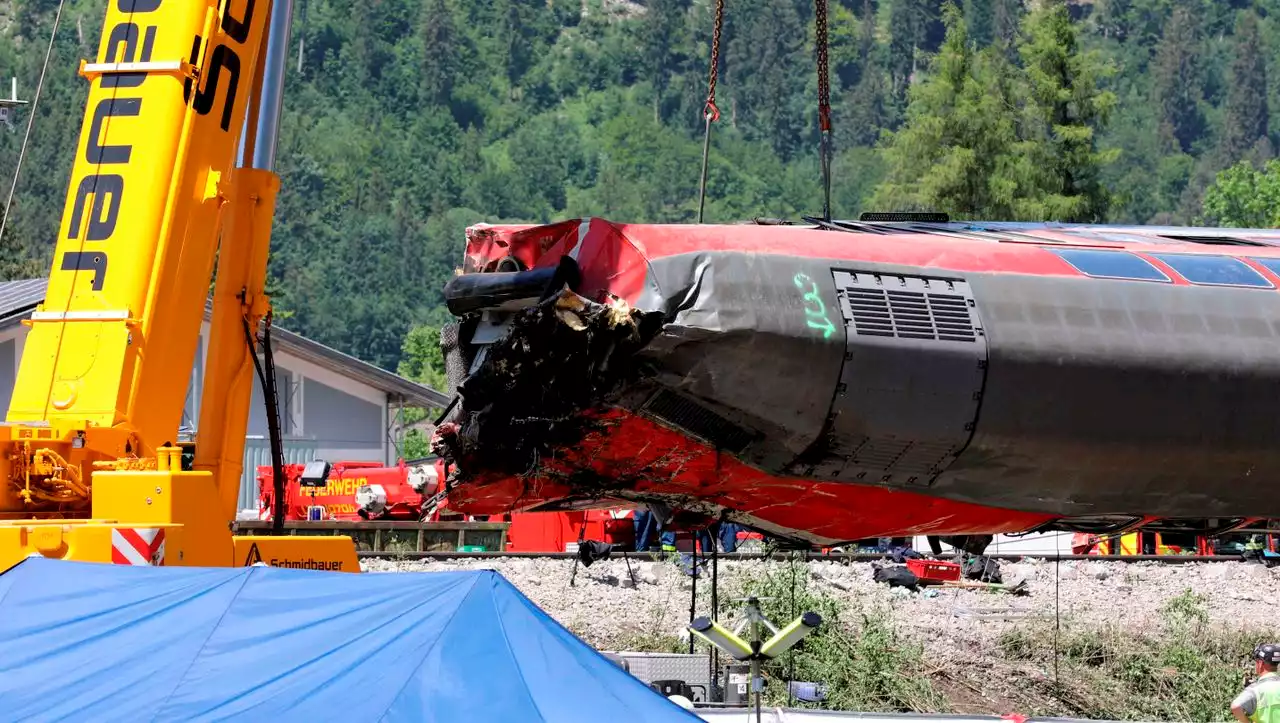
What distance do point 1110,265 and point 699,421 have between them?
266 cm

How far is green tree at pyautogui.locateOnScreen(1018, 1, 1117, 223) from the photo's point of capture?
46.0 meters

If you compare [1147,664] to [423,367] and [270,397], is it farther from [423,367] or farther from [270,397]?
[423,367]

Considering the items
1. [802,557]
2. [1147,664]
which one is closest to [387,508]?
[802,557]

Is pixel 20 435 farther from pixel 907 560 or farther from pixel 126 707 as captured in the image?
pixel 907 560

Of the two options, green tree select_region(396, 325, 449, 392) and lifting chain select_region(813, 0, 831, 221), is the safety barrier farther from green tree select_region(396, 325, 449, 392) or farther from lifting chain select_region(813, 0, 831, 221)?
green tree select_region(396, 325, 449, 392)

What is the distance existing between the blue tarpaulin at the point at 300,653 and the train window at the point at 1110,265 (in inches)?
166

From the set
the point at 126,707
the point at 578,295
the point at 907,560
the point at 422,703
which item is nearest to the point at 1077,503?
the point at 578,295

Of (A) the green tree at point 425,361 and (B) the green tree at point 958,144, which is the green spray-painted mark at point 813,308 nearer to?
(B) the green tree at point 958,144

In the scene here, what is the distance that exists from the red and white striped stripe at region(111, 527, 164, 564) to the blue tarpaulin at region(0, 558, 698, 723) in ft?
5.00

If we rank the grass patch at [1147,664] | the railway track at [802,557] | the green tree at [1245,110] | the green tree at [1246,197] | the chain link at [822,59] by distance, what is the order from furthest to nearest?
the green tree at [1245,110] < the green tree at [1246,197] < the railway track at [802,557] < the grass patch at [1147,664] < the chain link at [822,59]

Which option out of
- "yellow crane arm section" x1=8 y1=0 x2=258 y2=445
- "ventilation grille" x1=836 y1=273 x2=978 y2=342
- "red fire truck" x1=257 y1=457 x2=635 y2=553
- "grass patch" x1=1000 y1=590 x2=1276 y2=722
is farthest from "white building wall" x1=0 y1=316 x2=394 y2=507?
"ventilation grille" x1=836 y1=273 x2=978 y2=342

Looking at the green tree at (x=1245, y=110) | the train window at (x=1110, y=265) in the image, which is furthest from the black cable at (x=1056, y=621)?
the green tree at (x=1245, y=110)

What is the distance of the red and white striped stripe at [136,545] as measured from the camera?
9.63 m

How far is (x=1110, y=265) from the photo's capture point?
10047 millimetres
